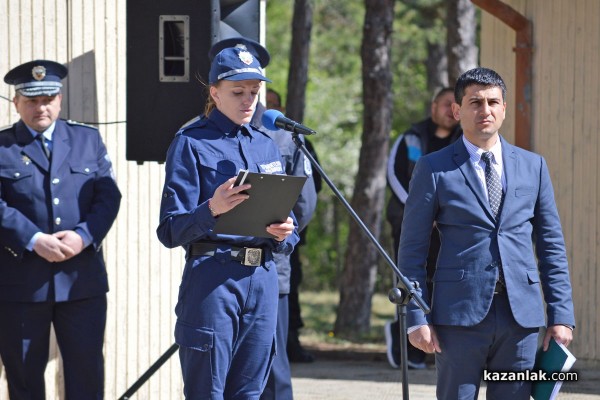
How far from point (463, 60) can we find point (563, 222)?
4.76m

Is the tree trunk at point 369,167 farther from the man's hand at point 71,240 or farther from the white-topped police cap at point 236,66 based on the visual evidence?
the white-topped police cap at point 236,66

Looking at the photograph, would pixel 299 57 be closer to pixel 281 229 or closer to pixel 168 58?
pixel 168 58

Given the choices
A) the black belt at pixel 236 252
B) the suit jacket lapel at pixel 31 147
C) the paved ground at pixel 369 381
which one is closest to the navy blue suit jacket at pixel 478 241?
the black belt at pixel 236 252

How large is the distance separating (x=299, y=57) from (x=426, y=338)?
8292 mm

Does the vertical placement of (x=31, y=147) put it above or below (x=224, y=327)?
above

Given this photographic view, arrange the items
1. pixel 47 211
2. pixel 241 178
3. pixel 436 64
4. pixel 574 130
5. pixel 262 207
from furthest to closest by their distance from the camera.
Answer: pixel 436 64 → pixel 574 130 → pixel 47 211 → pixel 262 207 → pixel 241 178

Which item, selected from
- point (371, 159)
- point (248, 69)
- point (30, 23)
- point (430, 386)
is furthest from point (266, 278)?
point (371, 159)

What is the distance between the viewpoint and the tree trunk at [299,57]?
41.2 feet

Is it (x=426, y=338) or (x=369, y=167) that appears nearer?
(x=426, y=338)

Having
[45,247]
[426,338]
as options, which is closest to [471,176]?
[426,338]

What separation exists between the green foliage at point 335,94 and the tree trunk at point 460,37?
6.18 meters

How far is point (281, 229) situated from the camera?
181 inches

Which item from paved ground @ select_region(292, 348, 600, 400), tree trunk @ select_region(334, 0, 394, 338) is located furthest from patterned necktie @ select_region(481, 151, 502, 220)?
tree trunk @ select_region(334, 0, 394, 338)

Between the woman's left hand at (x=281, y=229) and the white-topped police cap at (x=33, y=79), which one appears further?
the white-topped police cap at (x=33, y=79)
